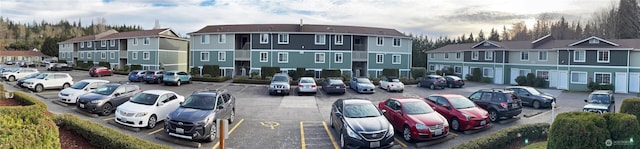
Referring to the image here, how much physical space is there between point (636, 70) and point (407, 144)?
34092mm

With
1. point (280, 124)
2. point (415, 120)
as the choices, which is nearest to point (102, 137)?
point (280, 124)

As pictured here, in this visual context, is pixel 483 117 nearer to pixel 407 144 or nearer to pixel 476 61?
pixel 407 144

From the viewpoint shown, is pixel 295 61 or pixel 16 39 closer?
pixel 295 61

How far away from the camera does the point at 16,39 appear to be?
409 feet

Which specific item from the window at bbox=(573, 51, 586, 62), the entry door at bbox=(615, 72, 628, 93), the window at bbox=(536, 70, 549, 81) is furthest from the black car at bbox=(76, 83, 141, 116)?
the window at bbox=(536, 70, 549, 81)

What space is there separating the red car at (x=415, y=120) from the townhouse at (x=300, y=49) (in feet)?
92.7

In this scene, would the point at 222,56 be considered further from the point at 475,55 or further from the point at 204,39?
the point at 475,55

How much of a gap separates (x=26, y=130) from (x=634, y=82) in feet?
146

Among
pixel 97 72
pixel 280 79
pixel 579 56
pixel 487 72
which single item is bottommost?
pixel 280 79

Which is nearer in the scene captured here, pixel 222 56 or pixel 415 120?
pixel 415 120

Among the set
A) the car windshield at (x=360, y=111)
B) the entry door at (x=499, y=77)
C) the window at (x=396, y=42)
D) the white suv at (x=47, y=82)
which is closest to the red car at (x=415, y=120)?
the car windshield at (x=360, y=111)

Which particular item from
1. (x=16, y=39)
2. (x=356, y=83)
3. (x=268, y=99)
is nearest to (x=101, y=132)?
(x=268, y=99)

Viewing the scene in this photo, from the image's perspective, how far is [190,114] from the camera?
41.8ft

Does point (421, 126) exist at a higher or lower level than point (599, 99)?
lower
